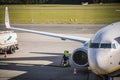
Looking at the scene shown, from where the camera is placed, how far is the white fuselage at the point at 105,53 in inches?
750

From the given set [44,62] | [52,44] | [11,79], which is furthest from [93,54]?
[52,44]

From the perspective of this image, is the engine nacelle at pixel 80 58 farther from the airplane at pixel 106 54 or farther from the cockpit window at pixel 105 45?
the cockpit window at pixel 105 45

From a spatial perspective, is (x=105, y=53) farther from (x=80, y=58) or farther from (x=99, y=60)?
(x=80, y=58)

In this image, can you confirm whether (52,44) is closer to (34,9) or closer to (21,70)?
(21,70)

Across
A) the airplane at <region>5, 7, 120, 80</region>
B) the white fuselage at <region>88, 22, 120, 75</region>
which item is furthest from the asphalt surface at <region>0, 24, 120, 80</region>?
the white fuselage at <region>88, 22, 120, 75</region>

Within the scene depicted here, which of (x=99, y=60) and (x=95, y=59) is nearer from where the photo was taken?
(x=99, y=60)

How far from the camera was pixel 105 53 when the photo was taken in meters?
19.2

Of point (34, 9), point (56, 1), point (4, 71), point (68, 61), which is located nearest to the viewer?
point (4, 71)

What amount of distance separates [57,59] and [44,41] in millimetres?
12592

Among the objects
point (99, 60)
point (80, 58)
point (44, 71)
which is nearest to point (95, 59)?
point (99, 60)

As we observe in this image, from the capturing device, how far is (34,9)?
12406cm

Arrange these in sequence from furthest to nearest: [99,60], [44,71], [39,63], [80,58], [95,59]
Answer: [39,63] → [44,71] → [80,58] → [95,59] → [99,60]

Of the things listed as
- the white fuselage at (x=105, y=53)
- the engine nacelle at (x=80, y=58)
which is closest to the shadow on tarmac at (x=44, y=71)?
the engine nacelle at (x=80, y=58)

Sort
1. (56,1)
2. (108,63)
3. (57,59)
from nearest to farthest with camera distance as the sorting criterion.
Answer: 1. (108,63)
2. (57,59)
3. (56,1)
